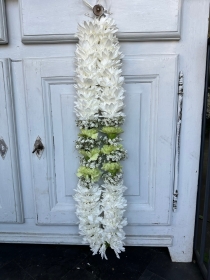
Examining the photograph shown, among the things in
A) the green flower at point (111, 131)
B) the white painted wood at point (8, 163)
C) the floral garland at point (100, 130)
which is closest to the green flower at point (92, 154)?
the floral garland at point (100, 130)

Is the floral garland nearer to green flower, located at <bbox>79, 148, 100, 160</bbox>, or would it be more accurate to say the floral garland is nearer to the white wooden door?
green flower, located at <bbox>79, 148, 100, 160</bbox>

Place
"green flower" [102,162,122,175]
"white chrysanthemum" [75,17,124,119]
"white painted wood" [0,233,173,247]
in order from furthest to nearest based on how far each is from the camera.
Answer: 1. "white painted wood" [0,233,173,247]
2. "green flower" [102,162,122,175]
3. "white chrysanthemum" [75,17,124,119]

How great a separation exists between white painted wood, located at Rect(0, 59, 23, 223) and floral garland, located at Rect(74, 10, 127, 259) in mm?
432

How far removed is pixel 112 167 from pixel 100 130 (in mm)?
222

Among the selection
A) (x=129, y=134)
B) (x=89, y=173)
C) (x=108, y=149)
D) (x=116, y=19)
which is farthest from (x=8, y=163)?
(x=116, y=19)

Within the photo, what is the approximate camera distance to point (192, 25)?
120 cm

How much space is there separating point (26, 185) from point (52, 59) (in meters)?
0.82

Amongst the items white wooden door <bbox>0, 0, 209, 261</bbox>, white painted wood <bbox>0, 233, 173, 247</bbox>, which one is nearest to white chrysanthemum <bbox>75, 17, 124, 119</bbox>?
white wooden door <bbox>0, 0, 209, 261</bbox>

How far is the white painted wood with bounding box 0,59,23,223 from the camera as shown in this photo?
1301mm

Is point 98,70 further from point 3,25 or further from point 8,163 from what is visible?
point 8,163

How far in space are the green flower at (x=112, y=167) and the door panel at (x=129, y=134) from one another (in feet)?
0.52

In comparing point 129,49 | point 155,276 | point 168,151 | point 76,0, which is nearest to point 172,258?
point 155,276

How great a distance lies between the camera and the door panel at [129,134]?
1265mm

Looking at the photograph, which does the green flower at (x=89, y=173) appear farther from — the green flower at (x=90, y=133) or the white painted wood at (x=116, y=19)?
the white painted wood at (x=116, y=19)
